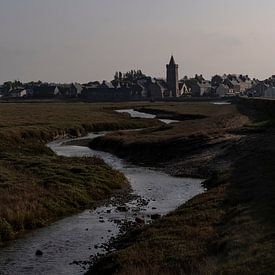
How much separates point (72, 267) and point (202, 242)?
5.20 m

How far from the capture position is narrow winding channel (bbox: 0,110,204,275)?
869 inches

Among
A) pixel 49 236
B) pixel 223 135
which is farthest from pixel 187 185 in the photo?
pixel 223 135

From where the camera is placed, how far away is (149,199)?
3591 centimetres

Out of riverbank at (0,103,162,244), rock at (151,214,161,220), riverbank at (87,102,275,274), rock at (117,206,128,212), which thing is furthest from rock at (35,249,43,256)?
rock at (117,206,128,212)

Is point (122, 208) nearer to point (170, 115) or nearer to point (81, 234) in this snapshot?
point (81, 234)

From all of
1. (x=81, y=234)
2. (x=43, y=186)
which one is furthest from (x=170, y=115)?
(x=81, y=234)

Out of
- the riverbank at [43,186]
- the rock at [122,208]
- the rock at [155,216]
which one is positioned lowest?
the rock at [122,208]

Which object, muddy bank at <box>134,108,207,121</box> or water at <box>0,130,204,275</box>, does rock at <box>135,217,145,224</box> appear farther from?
muddy bank at <box>134,108,207,121</box>

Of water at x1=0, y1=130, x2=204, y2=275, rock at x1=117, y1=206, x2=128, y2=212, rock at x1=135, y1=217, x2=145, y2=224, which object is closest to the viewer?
water at x1=0, y1=130, x2=204, y2=275

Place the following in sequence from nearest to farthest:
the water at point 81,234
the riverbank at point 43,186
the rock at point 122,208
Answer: the water at point 81,234 < the riverbank at point 43,186 < the rock at point 122,208

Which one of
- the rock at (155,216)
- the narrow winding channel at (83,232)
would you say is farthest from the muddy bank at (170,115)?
the rock at (155,216)

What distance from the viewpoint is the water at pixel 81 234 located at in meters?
22.0

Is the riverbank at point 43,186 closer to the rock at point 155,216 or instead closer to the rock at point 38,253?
the rock at point 38,253

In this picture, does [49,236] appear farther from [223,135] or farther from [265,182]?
[223,135]
